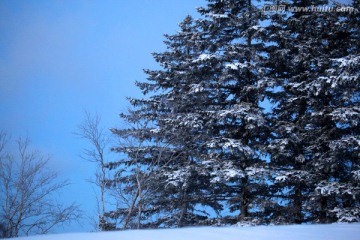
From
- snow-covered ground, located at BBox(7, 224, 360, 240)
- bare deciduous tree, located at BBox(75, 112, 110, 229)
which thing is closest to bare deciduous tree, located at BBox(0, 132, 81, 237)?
bare deciduous tree, located at BBox(75, 112, 110, 229)

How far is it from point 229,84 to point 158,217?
7.22 metres

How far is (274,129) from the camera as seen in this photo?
10641 mm

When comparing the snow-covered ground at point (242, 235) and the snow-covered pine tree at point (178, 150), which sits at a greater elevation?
the snow-covered pine tree at point (178, 150)

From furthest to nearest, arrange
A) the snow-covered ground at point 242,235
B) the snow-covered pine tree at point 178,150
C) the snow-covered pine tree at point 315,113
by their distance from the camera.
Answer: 1. the snow-covered pine tree at point 178,150
2. the snow-covered pine tree at point 315,113
3. the snow-covered ground at point 242,235

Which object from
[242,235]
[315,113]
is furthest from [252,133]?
[242,235]

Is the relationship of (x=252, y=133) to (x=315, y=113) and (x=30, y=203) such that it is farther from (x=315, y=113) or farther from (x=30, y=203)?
(x=30, y=203)

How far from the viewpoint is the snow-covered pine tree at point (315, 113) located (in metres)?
9.55

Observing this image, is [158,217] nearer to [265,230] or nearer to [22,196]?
[22,196]

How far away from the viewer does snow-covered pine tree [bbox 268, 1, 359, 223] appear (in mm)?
9555

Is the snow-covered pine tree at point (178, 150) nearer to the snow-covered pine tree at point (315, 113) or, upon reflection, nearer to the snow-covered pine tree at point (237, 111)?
the snow-covered pine tree at point (237, 111)

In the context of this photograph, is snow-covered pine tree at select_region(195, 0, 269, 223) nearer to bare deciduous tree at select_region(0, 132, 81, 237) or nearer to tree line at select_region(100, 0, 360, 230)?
tree line at select_region(100, 0, 360, 230)

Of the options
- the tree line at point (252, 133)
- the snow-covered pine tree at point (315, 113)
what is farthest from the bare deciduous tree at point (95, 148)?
the snow-covered pine tree at point (315, 113)

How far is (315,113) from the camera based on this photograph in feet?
33.9

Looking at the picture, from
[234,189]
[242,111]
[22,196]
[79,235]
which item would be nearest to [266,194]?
[234,189]
